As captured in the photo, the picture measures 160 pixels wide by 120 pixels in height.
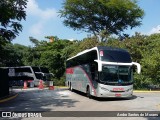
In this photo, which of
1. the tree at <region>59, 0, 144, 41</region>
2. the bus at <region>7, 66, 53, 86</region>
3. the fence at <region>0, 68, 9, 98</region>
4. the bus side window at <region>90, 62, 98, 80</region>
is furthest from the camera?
the tree at <region>59, 0, 144, 41</region>

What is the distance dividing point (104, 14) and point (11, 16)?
140ft

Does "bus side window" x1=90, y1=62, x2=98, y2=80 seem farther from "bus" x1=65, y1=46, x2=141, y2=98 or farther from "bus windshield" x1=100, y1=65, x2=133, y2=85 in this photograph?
"bus windshield" x1=100, y1=65, x2=133, y2=85

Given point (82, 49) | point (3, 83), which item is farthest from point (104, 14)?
point (3, 83)

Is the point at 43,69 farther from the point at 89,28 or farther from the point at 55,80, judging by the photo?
the point at 89,28

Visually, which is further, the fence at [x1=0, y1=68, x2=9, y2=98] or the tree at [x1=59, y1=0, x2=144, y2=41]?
the tree at [x1=59, y1=0, x2=144, y2=41]

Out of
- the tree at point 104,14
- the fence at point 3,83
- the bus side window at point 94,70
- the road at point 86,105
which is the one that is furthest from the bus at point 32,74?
the road at point 86,105

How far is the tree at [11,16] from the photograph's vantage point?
19.0 m

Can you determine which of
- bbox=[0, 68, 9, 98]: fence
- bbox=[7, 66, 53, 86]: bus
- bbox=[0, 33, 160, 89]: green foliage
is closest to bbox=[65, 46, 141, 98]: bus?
bbox=[0, 33, 160, 89]: green foliage

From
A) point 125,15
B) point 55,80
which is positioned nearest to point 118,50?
point 55,80

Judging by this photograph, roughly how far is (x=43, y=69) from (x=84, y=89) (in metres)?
23.7

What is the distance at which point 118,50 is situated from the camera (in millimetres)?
23266

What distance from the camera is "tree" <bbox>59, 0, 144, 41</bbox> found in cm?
5988

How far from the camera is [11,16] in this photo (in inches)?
755

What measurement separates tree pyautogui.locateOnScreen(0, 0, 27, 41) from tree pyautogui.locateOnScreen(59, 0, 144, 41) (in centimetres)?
3936
